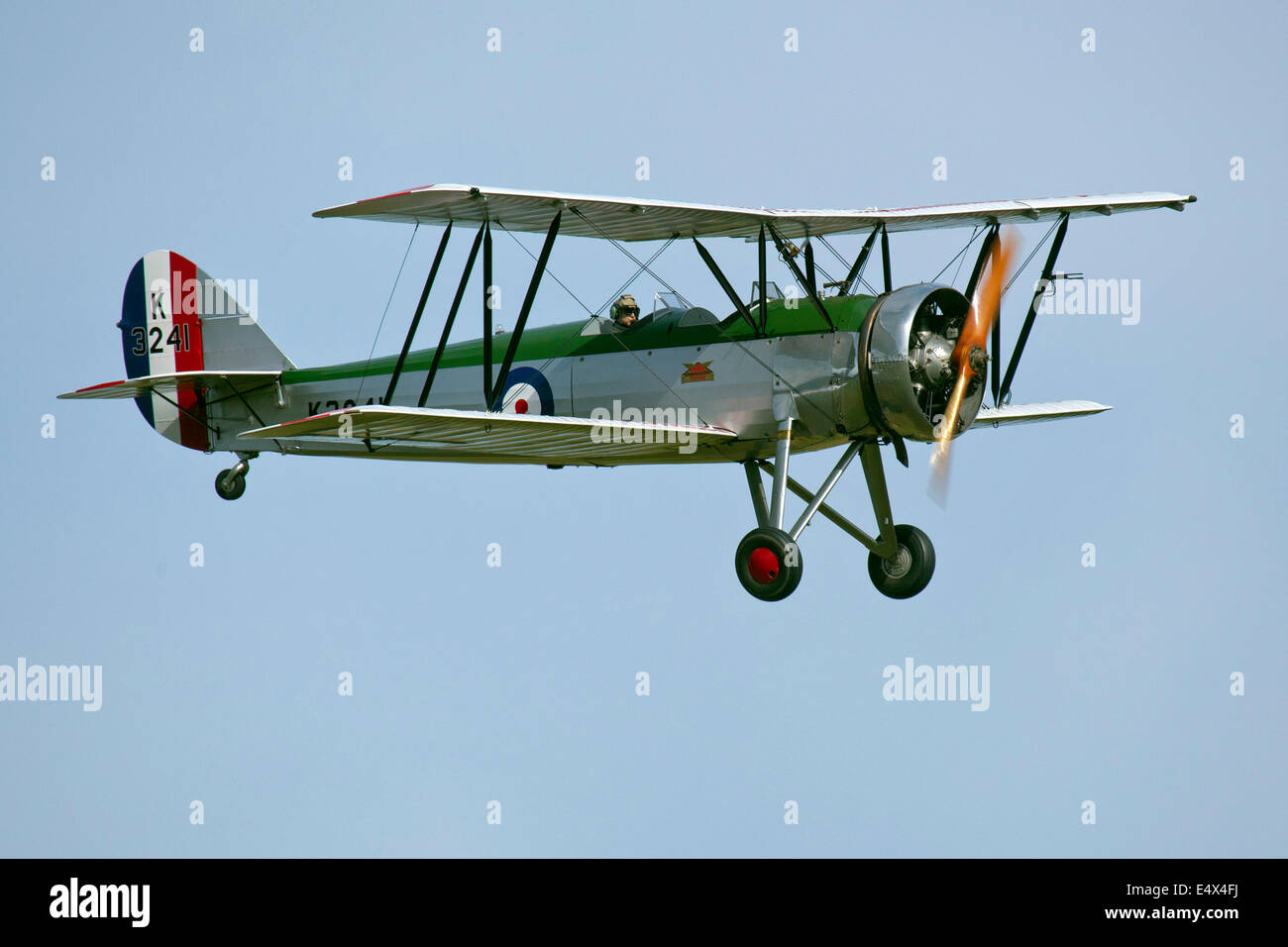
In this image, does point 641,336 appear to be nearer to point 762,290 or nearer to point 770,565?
point 762,290

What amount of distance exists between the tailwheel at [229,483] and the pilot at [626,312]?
17.3 feet

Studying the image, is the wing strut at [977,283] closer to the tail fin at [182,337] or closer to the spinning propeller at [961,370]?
A: the spinning propeller at [961,370]

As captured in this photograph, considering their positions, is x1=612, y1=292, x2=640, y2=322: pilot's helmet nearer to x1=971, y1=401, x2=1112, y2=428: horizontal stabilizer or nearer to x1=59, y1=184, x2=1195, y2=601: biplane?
x1=59, y1=184, x2=1195, y2=601: biplane

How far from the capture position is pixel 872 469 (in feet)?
52.7

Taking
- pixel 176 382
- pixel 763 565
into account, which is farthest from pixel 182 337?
pixel 763 565

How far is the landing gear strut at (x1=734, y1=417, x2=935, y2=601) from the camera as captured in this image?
48.6 feet

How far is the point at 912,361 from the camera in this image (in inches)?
591

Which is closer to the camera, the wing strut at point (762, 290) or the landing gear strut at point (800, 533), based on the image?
the landing gear strut at point (800, 533)

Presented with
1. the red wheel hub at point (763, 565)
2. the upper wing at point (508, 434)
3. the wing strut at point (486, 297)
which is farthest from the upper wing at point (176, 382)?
the red wheel hub at point (763, 565)

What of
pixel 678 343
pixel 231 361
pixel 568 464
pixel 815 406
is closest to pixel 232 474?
pixel 231 361

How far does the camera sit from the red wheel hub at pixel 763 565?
48.5 feet

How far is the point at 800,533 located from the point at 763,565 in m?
0.48

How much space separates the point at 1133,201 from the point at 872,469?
11.3ft
